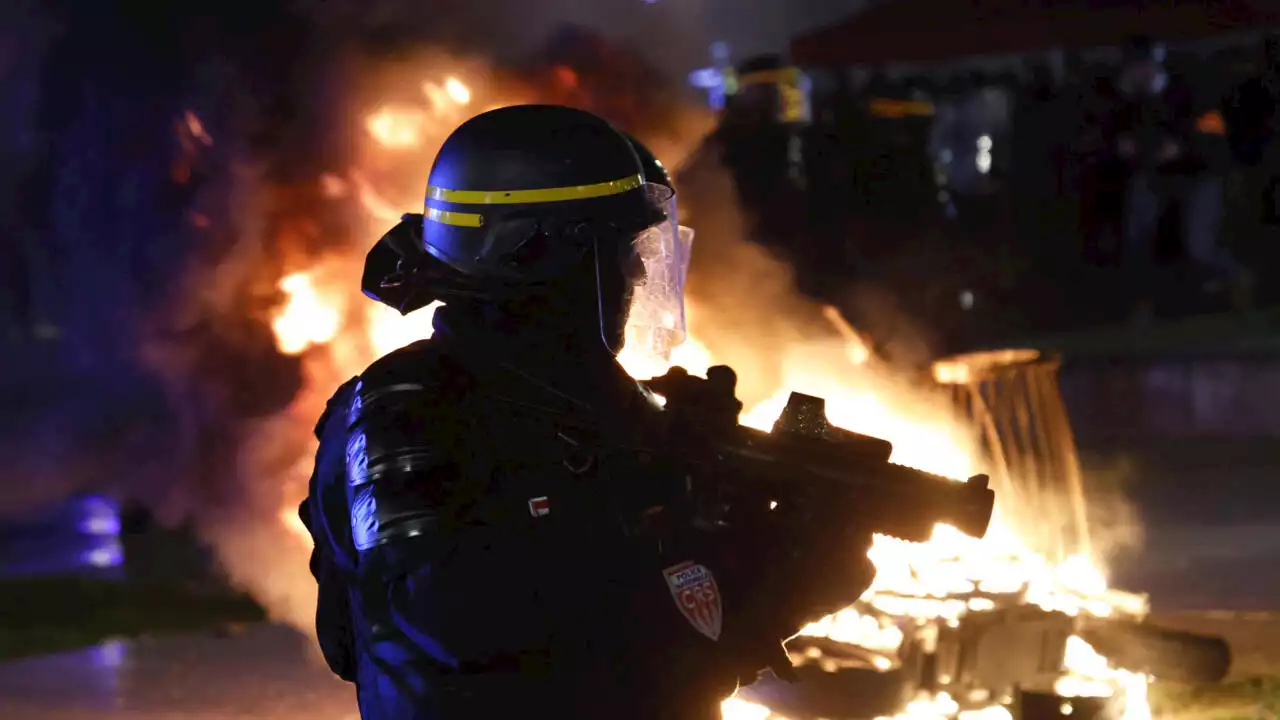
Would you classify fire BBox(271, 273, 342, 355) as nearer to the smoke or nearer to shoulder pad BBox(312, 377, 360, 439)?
the smoke

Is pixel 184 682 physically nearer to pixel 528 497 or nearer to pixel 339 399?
pixel 339 399

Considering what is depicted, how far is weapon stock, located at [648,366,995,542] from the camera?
6.20ft

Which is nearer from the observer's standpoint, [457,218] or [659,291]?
[457,218]

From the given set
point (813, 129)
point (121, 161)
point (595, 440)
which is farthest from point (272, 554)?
point (813, 129)

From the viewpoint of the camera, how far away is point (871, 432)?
600 centimetres

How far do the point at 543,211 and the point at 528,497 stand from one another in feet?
1.57

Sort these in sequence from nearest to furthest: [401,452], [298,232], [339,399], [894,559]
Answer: [401,452] < [339,399] < [894,559] < [298,232]

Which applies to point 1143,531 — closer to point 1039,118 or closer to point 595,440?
point 1039,118

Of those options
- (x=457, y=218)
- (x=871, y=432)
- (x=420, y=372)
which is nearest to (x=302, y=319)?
(x=871, y=432)

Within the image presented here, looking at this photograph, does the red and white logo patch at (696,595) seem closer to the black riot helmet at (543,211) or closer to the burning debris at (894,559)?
the black riot helmet at (543,211)

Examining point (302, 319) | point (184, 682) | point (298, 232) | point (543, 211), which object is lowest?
point (543, 211)

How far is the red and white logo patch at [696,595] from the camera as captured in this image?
1908 millimetres

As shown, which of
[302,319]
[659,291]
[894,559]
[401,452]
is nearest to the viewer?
[401,452]

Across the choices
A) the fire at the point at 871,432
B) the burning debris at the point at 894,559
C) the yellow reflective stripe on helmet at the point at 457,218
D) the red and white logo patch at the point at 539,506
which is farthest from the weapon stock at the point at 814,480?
the fire at the point at 871,432
